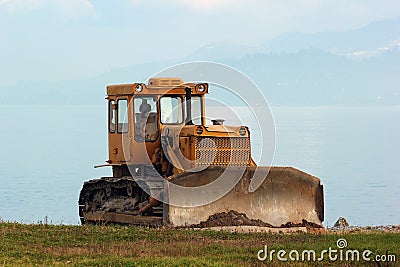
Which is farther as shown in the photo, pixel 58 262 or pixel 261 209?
pixel 261 209

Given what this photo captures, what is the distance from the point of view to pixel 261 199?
77.7 feet

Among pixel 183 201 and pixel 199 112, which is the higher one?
pixel 199 112

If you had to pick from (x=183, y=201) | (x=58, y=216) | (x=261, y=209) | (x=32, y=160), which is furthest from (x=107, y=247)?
(x=32, y=160)

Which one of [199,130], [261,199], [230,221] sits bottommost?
[230,221]

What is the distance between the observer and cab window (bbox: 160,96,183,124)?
2478cm

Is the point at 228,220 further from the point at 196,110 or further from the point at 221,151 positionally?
the point at 196,110

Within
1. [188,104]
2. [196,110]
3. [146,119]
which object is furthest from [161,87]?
[196,110]

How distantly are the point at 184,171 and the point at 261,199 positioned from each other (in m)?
1.98

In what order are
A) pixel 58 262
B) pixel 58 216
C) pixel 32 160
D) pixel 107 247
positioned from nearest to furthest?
pixel 58 262
pixel 107 247
pixel 58 216
pixel 32 160

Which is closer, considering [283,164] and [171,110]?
[171,110]

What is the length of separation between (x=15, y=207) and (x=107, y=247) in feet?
120

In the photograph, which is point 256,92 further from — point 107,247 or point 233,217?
point 107,247

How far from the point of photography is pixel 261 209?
23641 mm

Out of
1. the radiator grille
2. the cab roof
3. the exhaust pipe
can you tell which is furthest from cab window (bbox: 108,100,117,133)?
the radiator grille
